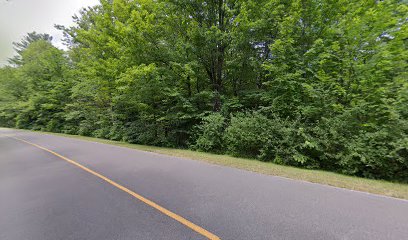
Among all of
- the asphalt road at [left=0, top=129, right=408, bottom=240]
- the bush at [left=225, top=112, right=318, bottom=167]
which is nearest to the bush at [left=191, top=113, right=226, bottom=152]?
the bush at [left=225, top=112, right=318, bottom=167]

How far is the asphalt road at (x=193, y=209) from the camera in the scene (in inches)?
118

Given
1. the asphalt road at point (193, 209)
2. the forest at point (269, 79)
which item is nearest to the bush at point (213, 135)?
the forest at point (269, 79)

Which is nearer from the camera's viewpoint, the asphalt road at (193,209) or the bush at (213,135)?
the asphalt road at (193,209)

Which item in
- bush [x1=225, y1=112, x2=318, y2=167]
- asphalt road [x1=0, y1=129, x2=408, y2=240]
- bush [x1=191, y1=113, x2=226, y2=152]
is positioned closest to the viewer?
asphalt road [x1=0, y1=129, x2=408, y2=240]

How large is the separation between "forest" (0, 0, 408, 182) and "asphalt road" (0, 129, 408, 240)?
143 inches

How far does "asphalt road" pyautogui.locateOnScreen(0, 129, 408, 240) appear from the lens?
300 cm

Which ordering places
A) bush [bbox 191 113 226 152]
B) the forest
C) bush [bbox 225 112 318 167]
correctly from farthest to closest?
bush [bbox 191 113 226 152] → bush [bbox 225 112 318 167] → the forest

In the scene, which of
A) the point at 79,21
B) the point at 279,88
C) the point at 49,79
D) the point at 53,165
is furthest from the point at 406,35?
the point at 49,79

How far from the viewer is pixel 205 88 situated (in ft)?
47.4

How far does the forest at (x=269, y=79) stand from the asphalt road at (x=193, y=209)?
143 inches

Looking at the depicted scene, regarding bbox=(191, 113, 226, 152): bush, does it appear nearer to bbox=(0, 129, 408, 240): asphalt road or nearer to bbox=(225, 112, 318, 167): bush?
bbox=(225, 112, 318, 167): bush

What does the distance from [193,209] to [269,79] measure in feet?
35.0

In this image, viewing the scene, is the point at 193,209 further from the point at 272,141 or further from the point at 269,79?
the point at 269,79

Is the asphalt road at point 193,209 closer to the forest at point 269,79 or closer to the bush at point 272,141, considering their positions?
the bush at point 272,141
